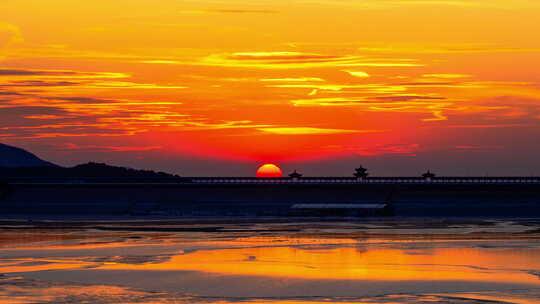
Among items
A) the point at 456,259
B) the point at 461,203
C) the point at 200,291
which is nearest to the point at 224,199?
the point at 461,203

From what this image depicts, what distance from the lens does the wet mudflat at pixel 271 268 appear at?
38.1m

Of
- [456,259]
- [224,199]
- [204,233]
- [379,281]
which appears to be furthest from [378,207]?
[379,281]

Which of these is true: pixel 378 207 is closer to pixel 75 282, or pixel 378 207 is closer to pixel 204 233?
pixel 204 233

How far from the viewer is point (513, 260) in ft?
165

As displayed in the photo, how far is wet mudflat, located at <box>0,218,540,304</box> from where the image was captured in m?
38.1

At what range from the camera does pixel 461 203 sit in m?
143

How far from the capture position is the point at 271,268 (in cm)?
4744

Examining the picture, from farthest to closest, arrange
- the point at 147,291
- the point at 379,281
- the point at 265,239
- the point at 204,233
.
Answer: the point at 204,233 < the point at 265,239 < the point at 379,281 < the point at 147,291

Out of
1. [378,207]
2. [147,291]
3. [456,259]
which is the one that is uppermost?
[378,207]

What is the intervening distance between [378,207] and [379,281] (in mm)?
83260

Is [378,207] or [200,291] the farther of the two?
[378,207]

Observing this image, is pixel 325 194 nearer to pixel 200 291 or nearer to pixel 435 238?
pixel 435 238

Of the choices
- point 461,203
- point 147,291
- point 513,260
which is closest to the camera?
point 147,291

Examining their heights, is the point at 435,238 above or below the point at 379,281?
above
